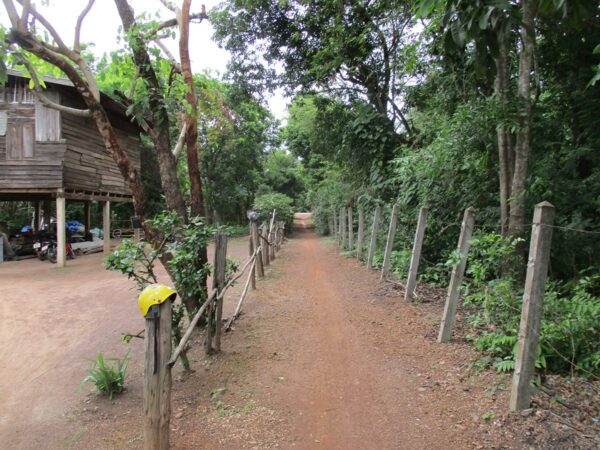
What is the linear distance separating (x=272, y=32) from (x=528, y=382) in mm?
14935

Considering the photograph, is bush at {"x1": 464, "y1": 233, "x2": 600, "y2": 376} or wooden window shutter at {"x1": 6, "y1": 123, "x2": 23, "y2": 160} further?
wooden window shutter at {"x1": 6, "y1": 123, "x2": 23, "y2": 160}

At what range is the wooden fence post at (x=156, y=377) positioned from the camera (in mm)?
3230

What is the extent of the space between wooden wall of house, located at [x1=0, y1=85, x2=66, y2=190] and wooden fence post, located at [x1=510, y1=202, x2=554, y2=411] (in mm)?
15149

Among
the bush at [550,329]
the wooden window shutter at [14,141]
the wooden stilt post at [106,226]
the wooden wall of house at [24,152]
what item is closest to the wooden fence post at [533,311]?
the bush at [550,329]

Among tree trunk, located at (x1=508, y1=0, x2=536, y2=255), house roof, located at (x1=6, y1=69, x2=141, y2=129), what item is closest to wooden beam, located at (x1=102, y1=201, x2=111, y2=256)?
house roof, located at (x1=6, y1=69, x2=141, y2=129)

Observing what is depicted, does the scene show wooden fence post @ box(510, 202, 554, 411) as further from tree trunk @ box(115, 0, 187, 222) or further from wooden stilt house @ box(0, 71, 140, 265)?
wooden stilt house @ box(0, 71, 140, 265)

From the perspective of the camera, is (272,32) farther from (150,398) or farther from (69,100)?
(150,398)

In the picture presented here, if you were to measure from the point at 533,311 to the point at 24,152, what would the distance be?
16243 mm

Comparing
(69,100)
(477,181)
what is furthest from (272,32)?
(477,181)

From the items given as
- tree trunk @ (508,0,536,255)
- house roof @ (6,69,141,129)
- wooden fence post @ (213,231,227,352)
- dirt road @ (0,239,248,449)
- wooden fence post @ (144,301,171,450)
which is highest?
house roof @ (6,69,141,129)

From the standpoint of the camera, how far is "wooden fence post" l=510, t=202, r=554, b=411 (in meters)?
3.62

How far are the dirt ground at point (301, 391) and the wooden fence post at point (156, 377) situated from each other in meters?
0.46

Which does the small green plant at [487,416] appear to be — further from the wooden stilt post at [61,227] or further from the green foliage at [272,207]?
the green foliage at [272,207]

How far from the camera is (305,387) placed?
459 centimetres
